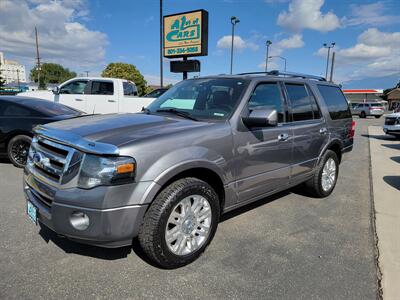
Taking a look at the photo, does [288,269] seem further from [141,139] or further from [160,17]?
[160,17]

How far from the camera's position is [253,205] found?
4.64 m

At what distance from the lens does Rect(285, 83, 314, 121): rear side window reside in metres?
4.19

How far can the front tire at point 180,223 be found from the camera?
262cm

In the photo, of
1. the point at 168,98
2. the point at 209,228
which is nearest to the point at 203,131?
the point at 209,228

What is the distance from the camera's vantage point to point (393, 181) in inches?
252

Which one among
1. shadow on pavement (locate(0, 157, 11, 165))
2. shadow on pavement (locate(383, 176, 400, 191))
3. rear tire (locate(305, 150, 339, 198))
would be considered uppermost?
rear tire (locate(305, 150, 339, 198))

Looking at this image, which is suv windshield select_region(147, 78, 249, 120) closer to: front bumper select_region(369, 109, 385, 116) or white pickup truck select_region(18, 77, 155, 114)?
white pickup truck select_region(18, 77, 155, 114)

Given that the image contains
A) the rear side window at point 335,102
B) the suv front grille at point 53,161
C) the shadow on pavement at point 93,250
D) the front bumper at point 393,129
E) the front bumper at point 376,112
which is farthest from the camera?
the front bumper at point 376,112

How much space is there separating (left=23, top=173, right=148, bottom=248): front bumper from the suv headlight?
0.05 meters

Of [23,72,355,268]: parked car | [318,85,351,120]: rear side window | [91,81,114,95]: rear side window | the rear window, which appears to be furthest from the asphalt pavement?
[91,81,114,95]: rear side window

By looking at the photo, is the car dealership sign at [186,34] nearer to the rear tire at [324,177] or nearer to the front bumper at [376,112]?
the rear tire at [324,177]

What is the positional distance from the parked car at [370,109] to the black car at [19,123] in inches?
1408

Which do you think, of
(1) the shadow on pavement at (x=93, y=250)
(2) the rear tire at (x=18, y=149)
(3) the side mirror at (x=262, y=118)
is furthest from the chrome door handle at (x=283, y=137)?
(2) the rear tire at (x=18, y=149)

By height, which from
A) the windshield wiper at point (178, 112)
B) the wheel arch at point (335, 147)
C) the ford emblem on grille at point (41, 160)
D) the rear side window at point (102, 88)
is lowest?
the wheel arch at point (335, 147)
